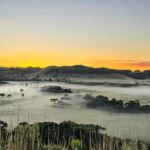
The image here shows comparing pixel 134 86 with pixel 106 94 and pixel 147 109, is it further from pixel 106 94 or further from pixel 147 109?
pixel 147 109

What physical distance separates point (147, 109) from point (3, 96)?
1573cm

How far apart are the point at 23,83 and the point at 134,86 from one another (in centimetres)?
1587

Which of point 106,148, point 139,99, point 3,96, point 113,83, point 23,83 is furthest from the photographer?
point 113,83

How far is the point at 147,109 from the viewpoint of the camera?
49.9 meters

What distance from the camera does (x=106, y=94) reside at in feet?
186

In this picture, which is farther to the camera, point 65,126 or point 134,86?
point 134,86

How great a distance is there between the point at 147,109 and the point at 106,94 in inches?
320

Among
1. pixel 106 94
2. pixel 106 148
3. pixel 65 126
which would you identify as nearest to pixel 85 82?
pixel 106 94

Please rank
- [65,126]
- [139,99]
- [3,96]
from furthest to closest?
1. [139,99]
2. [3,96]
3. [65,126]

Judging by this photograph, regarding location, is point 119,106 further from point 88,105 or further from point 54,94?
point 54,94

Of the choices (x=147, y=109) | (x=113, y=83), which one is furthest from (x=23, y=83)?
(x=147, y=109)

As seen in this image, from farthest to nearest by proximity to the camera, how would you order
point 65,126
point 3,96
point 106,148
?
1. point 3,96
2. point 65,126
3. point 106,148

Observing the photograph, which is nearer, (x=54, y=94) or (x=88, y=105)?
(x=88, y=105)

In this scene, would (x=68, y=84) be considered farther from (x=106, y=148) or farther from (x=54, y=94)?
(x=106, y=148)
